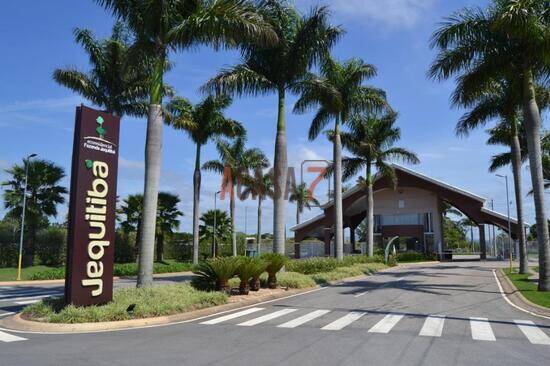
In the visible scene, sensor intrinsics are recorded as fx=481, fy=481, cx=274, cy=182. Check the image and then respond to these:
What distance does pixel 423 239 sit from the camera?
173 feet

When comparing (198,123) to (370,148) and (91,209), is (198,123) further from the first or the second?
(91,209)

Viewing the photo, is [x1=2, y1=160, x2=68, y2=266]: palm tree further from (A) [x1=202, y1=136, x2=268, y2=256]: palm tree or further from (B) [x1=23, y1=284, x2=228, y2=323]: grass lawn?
(B) [x1=23, y1=284, x2=228, y2=323]: grass lawn

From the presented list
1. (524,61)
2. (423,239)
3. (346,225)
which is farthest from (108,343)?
(346,225)

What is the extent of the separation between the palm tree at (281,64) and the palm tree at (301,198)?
4411 centimetres

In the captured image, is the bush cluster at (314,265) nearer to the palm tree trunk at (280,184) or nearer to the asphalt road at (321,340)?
the palm tree trunk at (280,184)

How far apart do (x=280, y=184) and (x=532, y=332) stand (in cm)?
1173

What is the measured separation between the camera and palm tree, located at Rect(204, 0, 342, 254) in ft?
66.3

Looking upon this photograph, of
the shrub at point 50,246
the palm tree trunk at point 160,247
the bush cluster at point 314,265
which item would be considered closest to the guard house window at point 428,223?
the palm tree trunk at point 160,247

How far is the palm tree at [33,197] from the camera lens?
105ft

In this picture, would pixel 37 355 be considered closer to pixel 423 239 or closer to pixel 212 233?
pixel 212 233

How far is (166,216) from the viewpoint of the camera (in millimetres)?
40375

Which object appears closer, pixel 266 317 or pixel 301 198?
pixel 266 317

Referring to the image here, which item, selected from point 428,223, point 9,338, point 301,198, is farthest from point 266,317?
point 301,198

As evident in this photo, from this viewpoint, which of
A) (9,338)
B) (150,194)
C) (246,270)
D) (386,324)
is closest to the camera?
(9,338)
